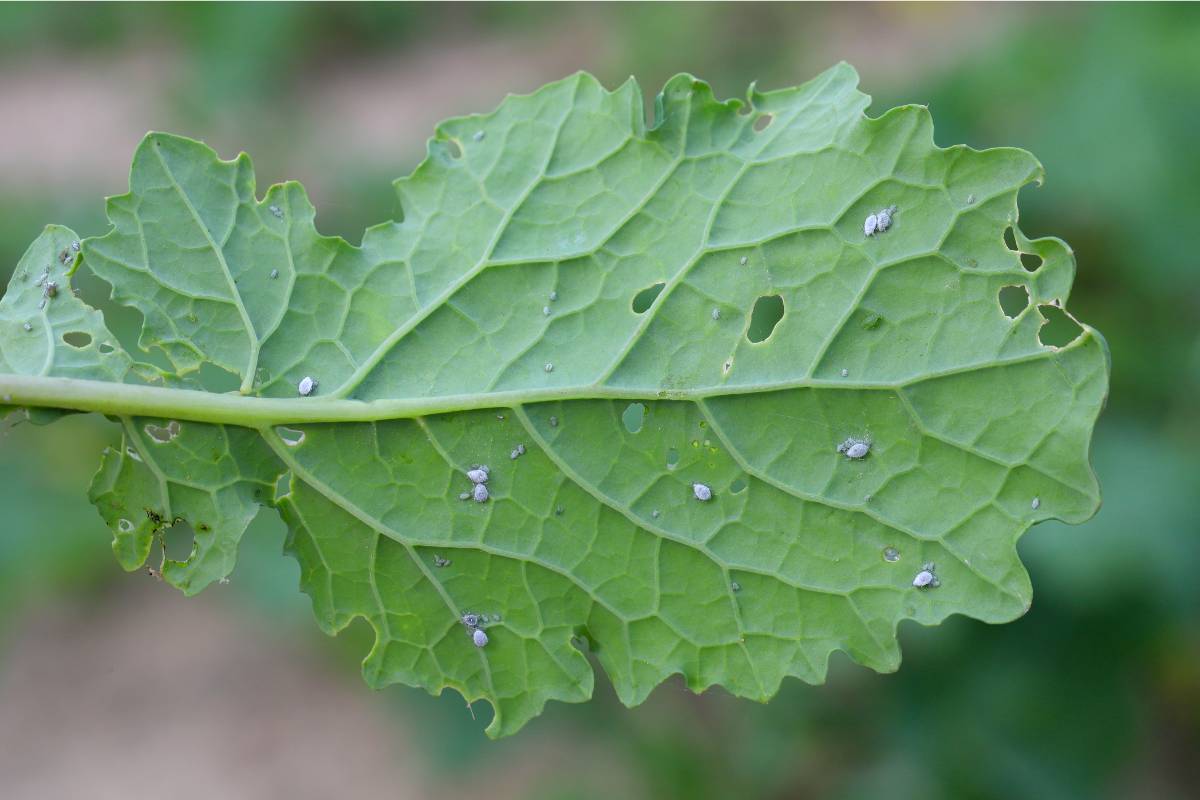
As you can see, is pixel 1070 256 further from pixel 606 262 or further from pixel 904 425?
pixel 606 262

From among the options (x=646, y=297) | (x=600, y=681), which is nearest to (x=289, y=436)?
(x=646, y=297)

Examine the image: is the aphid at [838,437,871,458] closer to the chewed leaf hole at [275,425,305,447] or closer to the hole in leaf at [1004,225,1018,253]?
the hole in leaf at [1004,225,1018,253]

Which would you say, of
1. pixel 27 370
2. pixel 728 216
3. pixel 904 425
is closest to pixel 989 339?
pixel 904 425

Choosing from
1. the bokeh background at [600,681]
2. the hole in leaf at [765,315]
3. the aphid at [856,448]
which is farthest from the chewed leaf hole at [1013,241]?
the bokeh background at [600,681]

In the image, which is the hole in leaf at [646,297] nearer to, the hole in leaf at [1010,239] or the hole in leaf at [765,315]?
the hole in leaf at [1010,239]

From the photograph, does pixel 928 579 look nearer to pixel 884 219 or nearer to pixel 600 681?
pixel 884 219

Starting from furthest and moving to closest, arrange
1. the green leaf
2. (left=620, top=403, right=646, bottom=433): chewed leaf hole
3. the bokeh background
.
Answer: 1. the bokeh background
2. (left=620, top=403, right=646, bottom=433): chewed leaf hole
3. the green leaf

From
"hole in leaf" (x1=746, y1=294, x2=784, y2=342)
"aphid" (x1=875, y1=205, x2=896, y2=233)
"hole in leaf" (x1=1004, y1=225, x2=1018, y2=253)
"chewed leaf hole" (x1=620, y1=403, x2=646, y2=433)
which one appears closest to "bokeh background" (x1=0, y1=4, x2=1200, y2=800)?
"hole in leaf" (x1=746, y1=294, x2=784, y2=342)
